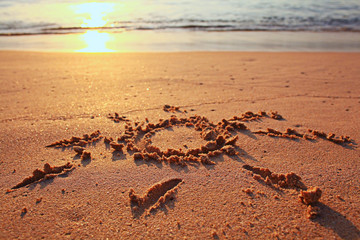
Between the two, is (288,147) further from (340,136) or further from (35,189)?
(35,189)

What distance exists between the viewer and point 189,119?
256 centimetres

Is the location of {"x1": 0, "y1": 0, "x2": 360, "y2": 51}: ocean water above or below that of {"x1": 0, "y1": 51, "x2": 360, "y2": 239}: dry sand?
below

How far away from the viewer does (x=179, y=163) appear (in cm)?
187

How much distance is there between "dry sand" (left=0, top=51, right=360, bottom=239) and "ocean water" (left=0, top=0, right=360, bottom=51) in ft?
12.8

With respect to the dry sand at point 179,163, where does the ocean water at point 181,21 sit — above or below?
below

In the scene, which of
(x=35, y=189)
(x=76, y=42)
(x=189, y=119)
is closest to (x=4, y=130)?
(x=35, y=189)

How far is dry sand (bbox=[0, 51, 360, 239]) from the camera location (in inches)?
55.1

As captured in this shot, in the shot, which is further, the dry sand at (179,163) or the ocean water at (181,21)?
the ocean water at (181,21)

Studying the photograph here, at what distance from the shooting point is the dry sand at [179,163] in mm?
1398

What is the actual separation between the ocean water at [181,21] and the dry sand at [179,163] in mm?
3904

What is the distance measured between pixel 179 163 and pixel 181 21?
1048 cm

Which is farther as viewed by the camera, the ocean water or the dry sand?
the ocean water

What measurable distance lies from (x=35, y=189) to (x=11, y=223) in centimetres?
26

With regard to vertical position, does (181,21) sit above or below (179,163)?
below
